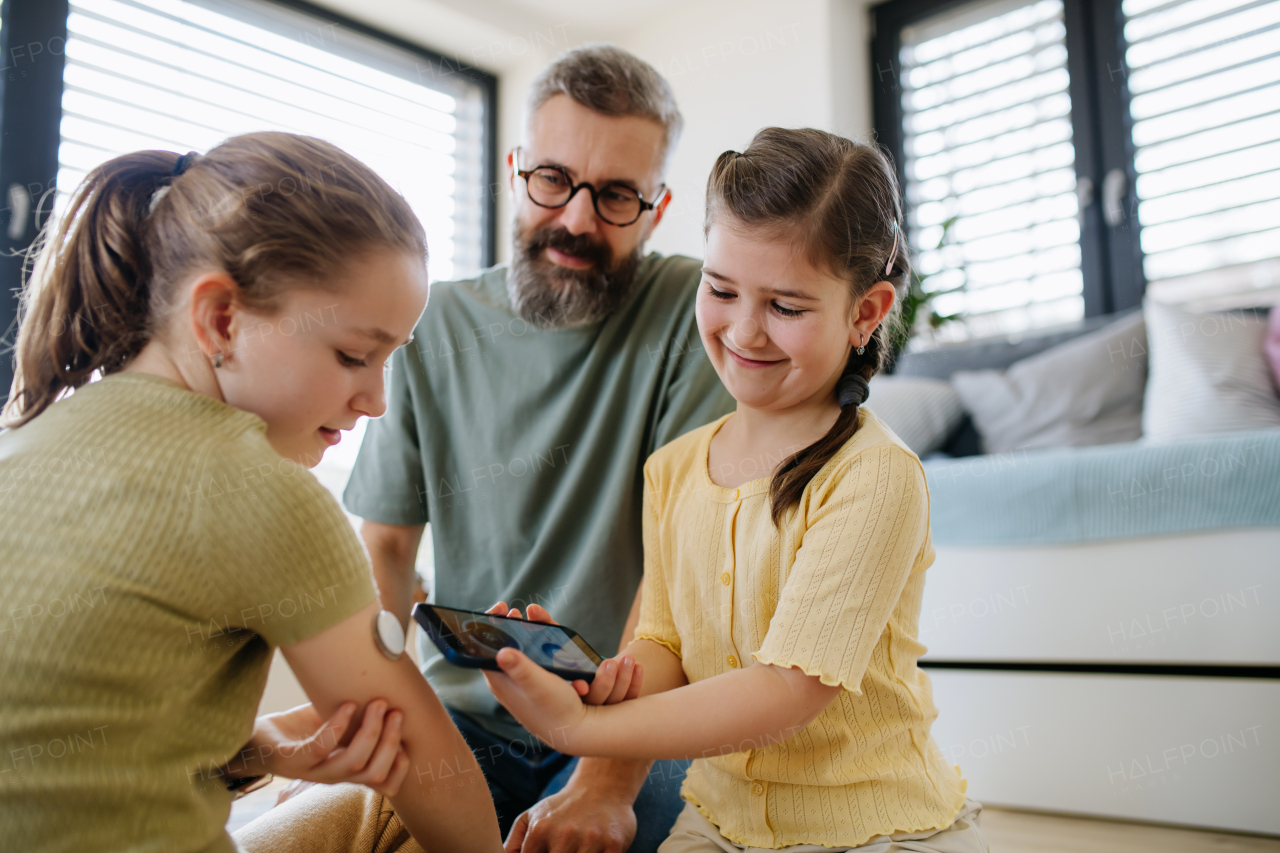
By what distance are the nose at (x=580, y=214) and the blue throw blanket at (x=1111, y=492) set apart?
110 centimetres

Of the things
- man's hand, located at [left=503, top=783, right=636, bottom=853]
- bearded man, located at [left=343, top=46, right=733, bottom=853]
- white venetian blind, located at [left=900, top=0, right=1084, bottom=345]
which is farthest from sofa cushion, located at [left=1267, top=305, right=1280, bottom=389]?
man's hand, located at [left=503, top=783, right=636, bottom=853]

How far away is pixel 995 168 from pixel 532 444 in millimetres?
2435

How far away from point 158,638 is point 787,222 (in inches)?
23.6

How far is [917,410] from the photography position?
94.3 inches

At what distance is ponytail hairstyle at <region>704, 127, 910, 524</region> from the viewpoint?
0.80 meters

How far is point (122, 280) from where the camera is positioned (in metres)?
0.71

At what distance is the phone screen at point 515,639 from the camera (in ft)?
2.18

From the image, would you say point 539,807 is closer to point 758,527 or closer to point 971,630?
point 758,527

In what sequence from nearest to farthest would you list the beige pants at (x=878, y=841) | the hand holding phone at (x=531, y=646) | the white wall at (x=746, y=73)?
the hand holding phone at (x=531, y=646) < the beige pants at (x=878, y=841) < the white wall at (x=746, y=73)

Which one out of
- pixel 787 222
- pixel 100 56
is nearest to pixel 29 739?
pixel 787 222

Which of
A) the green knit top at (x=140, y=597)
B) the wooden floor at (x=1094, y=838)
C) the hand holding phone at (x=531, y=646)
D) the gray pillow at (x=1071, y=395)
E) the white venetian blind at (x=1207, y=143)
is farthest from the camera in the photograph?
the white venetian blind at (x=1207, y=143)

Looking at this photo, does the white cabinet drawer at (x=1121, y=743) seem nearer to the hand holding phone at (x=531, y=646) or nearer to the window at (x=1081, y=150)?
the hand holding phone at (x=531, y=646)

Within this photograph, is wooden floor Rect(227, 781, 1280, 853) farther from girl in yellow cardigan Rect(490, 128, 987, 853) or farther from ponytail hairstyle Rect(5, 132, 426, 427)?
ponytail hairstyle Rect(5, 132, 426, 427)

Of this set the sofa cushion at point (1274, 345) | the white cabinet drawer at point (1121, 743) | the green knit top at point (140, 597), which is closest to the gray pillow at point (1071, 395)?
the sofa cushion at point (1274, 345)
